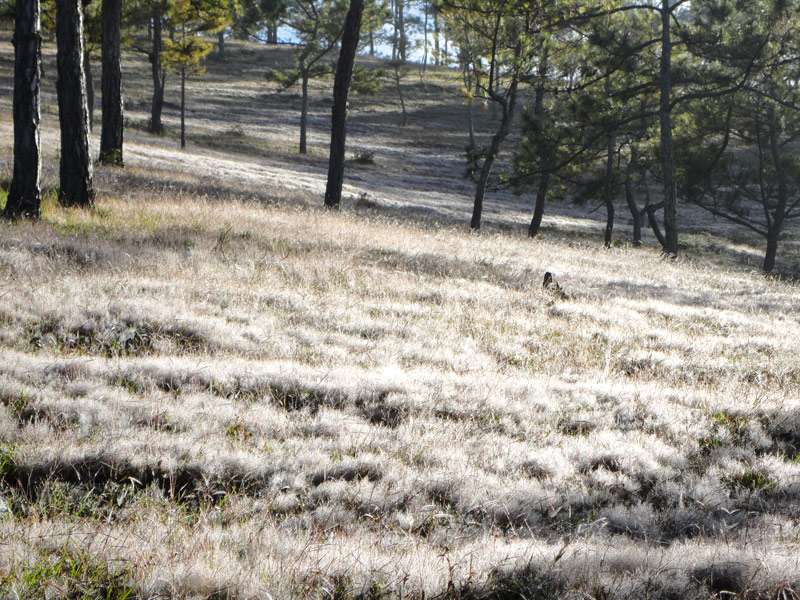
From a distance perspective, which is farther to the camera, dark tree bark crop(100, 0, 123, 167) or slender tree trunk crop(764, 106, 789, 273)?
slender tree trunk crop(764, 106, 789, 273)

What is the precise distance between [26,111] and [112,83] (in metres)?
8.44

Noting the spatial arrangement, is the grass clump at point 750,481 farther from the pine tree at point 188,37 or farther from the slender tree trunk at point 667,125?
the pine tree at point 188,37

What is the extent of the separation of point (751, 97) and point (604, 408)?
21764 mm

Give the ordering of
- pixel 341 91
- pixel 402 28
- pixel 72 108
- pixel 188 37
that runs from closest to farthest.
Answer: pixel 72 108
pixel 341 91
pixel 188 37
pixel 402 28

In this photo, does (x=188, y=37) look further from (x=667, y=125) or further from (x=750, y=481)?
(x=750, y=481)

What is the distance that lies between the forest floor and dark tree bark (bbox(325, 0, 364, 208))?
6.47 metres

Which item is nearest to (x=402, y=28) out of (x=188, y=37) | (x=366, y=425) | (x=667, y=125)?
(x=188, y=37)

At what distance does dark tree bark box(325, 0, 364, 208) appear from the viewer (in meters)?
16.8

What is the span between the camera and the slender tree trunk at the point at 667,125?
18266 millimetres

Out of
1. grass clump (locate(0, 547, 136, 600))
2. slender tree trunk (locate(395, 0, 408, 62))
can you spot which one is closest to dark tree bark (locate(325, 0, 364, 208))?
grass clump (locate(0, 547, 136, 600))

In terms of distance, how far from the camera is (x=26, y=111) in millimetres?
9867

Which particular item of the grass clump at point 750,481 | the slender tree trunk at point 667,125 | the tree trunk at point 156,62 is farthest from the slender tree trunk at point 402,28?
the grass clump at point 750,481

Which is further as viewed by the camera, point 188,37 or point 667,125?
point 188,37

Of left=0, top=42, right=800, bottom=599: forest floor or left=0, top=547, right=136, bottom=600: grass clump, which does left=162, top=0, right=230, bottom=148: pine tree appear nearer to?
left=0, top=42, right=800, bottom=599: forest floor
